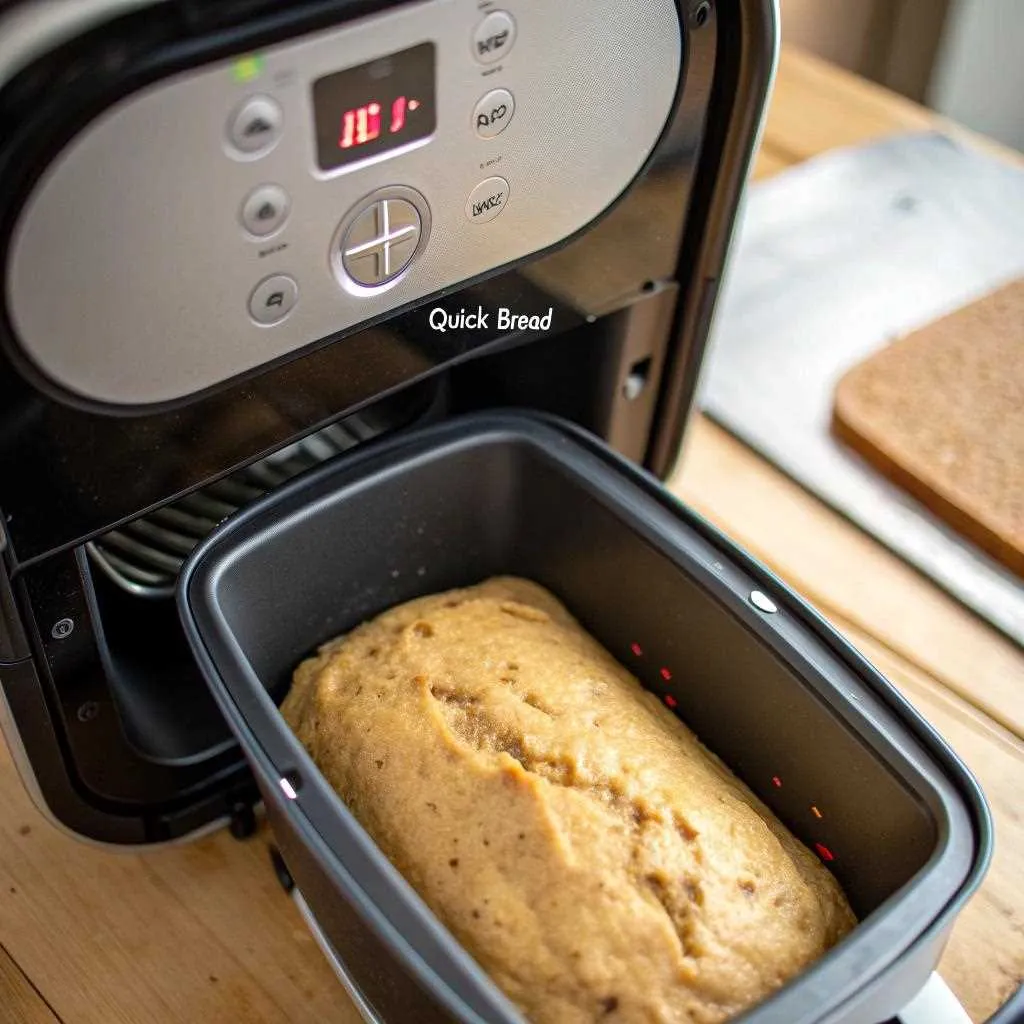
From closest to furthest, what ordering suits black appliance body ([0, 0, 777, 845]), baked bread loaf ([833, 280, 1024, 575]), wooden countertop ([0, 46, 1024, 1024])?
black appliance body ([0, 0, 777, 845])
wooden countertop ([0, 46, 1024, 1024])
baked bread loaf ([833, 280, 1024, 575])

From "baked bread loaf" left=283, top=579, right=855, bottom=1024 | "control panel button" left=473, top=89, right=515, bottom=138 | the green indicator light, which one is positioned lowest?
"baked bread loaf" left=283, top=579, right=855, bottom=1024

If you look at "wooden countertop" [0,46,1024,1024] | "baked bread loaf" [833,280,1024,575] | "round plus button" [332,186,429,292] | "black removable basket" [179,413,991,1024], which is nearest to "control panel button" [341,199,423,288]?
"round plus button" [332,186,429,292]

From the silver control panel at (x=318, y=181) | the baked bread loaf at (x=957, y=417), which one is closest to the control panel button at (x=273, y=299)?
the silver control panel at (x=318, y=181)

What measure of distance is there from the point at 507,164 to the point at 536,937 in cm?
29

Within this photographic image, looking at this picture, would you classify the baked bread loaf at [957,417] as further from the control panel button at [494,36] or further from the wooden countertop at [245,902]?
the control panel button at [494,36]

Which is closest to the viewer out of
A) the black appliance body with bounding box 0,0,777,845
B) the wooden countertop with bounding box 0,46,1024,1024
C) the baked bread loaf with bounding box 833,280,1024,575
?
the black appliance body with bounding box 0,0,777,845

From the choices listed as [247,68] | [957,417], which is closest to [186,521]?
[247,68]

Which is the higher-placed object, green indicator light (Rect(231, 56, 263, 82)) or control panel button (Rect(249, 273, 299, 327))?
green indicator light (Rect(231, 56, 263, 82))

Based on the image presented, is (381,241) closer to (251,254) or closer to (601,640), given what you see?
(251,254)

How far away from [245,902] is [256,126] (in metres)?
0.37

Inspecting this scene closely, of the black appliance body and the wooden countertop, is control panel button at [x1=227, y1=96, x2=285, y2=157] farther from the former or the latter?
the wooden countertop

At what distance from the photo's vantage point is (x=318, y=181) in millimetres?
413

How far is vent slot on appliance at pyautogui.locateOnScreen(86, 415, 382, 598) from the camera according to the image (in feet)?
1.90

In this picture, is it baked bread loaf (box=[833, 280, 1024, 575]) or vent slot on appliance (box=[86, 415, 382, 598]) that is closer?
vent slot on appliance (box=[86, 415, 382, 598])
